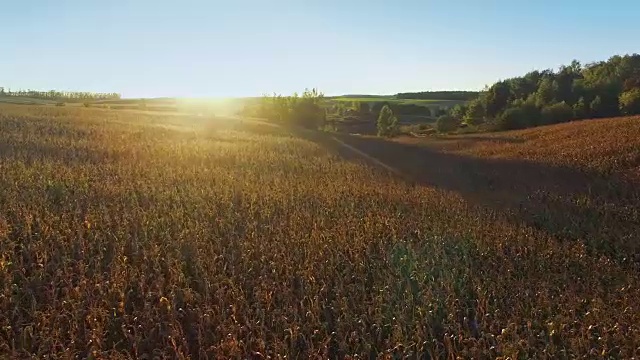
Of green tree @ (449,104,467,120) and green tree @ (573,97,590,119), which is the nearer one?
green tree @ (573,97,590,119)

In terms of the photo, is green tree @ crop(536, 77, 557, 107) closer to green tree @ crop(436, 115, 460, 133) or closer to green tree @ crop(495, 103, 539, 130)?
green tree @ crop(495, 103, 539, 130)

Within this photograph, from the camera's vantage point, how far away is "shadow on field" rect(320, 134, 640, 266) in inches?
316

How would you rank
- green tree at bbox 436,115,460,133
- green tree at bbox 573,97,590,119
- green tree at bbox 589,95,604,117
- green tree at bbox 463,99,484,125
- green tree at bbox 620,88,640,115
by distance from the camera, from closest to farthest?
green tree at bbox 620,88,640,115
green tree at bbox 573,97,590,119
green tree at bbox 589,95,604,117
green tree at bbox 436,115,460,133
green tree at bbox 463,99,484,125

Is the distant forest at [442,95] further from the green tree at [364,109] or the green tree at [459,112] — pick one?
the green tree at [459,112]

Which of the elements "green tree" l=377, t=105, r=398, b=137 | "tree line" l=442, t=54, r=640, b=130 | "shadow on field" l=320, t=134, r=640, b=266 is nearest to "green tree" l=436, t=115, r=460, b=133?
"tree line" l=442, t=54, r=640, b=130

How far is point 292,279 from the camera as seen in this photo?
216 inches

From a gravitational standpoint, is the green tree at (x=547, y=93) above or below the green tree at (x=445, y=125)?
above

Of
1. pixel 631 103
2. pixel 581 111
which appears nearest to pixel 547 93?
pixel 581 111

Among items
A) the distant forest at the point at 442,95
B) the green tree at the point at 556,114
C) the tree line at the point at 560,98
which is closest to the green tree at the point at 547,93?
the tree line at the point at 560,98

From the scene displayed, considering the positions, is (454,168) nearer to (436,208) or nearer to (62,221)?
(436,208)

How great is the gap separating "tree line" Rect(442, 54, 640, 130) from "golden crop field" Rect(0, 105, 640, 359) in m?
53.8

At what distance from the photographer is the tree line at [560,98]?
57.9m

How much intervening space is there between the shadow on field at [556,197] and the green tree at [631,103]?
118 feet

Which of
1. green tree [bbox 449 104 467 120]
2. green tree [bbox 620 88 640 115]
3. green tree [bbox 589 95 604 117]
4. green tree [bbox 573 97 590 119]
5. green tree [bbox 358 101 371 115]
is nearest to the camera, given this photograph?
green tree [bbox 620 88 640 115]
